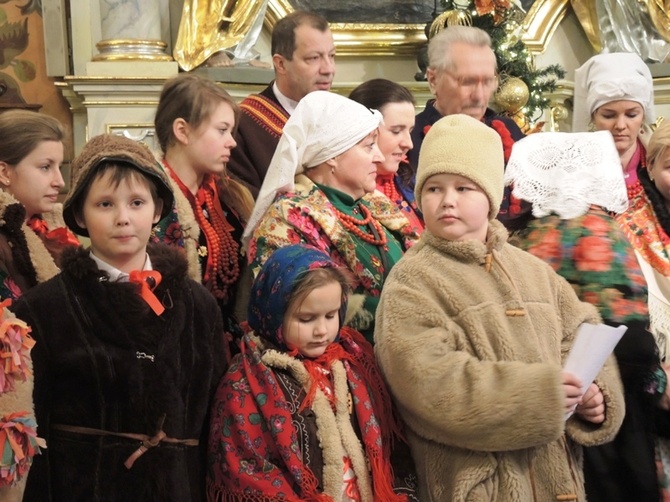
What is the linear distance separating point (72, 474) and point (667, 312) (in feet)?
5.73

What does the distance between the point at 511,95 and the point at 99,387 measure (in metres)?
4.36

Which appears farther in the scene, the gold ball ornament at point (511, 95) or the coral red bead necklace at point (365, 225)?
the gold ball ornament at point (511, 95)

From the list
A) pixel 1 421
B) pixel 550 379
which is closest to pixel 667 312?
pixel 550 379

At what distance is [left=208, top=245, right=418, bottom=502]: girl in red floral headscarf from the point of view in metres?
2.59

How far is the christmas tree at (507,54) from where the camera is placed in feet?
20.9

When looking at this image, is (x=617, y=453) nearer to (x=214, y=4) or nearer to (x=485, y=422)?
(x=485, y=422)

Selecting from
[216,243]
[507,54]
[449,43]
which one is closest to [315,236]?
[216,243]

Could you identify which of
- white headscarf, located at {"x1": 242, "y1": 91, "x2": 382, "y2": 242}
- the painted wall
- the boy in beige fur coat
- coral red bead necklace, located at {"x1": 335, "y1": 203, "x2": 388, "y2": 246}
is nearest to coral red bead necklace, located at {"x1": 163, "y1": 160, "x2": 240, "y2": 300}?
white headscarf, located at {"x1": 242, "y1": 91, "x2": 382, "y2": 242}

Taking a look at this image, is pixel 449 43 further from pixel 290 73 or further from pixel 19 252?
pixel 19 252

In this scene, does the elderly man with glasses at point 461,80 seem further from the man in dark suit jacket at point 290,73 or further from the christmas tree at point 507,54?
the christmas tree at point 507,54

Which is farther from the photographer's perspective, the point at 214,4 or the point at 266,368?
the point at 214,4

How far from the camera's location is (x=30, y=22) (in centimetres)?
647

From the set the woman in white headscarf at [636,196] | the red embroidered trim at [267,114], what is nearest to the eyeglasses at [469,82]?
the woman in white headscarf at [636,196]

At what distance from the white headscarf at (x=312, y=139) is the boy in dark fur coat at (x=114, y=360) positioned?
62 centimetres
